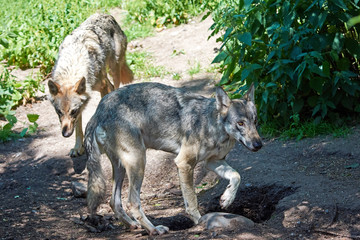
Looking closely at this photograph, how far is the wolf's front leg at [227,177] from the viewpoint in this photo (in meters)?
5.32

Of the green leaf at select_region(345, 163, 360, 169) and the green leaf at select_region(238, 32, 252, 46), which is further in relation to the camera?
the green leaf at select_region(238, 32, 252, 46)

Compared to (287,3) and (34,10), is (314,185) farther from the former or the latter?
(34,10)

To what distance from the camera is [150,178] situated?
744 cm

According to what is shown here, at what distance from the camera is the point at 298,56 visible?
662cm

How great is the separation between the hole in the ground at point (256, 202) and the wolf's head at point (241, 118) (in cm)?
113

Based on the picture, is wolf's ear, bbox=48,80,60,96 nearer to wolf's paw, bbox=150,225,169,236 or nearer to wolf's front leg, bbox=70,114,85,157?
wolf's front leg, bbox=70,114,85,157

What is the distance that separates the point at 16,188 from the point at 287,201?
4058 mm

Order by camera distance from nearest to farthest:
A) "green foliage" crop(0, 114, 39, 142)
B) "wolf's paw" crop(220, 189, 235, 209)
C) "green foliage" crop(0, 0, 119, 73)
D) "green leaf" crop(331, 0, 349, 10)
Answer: "wolf's paw" crop(220, 189, 235, 209) → "green leaf" crop(331, 0, 349, 10) → "green foliage" crop(0, 114, 39, 142) → "green foliage" crop(0, 0, 119, 73)

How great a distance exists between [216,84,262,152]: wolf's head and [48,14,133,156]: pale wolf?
3.02 meters

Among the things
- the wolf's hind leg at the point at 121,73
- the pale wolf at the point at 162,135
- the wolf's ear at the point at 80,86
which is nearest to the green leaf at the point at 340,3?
the pale wolf at the point at 162,135

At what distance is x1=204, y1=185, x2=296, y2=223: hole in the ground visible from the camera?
5992 millimetres

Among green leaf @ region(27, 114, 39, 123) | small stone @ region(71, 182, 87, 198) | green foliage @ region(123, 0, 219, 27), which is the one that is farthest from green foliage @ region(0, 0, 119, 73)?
small stone @ region(71, 182, 87, 198)

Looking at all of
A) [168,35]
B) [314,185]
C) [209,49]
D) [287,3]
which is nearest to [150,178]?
[314,185]

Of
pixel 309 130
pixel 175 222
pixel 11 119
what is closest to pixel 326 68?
pixel 309 130
